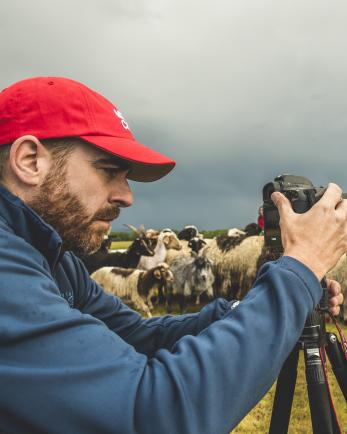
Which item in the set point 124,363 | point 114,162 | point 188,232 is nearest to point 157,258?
point 188,232

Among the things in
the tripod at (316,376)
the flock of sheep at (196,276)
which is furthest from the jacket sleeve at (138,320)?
the flock of sheep at (196,276)

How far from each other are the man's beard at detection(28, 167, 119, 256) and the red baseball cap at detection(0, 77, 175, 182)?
16 cm

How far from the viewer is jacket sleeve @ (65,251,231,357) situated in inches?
83.4

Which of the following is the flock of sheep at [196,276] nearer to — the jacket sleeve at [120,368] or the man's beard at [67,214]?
the man's beard at [67,214]

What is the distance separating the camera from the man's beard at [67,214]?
4.92ft

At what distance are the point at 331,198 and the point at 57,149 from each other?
98 centimetres

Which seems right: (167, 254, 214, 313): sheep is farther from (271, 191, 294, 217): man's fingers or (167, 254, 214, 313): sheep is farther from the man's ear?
the man's ear

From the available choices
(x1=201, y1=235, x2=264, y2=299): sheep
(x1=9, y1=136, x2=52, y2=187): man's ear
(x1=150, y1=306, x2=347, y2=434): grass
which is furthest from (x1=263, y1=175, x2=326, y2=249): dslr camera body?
(x1=201, y1=235, x2=264, y2=299): sheep

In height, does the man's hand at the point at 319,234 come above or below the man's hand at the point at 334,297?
above

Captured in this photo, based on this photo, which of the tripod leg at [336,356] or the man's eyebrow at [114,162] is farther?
the tripod leg at [336,356]

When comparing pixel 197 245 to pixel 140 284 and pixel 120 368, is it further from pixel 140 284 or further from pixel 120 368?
pixel 120 368

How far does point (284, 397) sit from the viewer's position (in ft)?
6.77

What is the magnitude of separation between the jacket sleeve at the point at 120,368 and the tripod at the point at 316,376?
0.78m

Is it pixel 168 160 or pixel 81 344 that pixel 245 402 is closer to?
pixel 81 344
